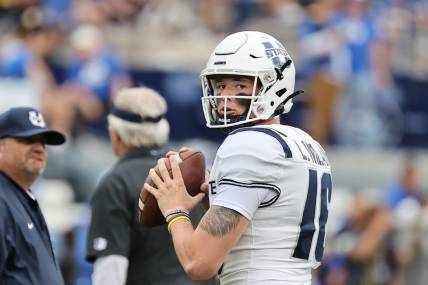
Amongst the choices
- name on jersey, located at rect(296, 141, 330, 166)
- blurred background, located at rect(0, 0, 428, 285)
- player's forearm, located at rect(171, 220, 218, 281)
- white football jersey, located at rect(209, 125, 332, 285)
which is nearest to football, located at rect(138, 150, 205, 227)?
white football jersey, located at rect(209, 125, 332, 285)

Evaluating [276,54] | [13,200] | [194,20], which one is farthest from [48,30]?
[276,54]

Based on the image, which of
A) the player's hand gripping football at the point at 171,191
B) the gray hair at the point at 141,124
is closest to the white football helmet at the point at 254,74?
the player's hand gripping football at the point at 171,191

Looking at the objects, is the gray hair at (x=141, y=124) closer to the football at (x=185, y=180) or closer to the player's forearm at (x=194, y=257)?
the football at (x=185, y=180)

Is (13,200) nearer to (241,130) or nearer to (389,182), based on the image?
(241,130)

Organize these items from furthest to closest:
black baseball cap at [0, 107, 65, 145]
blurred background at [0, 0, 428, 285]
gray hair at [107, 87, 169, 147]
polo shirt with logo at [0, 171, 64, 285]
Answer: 1. blurred background at [0, 0, 428, 285]
2. gray hair at [107, 87, 169, 147]
3. black baseball cap at [0, 107, 65, 145]
4. polo shirt with logo at [0, 171, 64, 285]

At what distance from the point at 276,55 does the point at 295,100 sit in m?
7.88

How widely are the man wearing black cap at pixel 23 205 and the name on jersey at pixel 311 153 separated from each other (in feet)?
4.99

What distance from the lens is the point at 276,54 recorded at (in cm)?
399

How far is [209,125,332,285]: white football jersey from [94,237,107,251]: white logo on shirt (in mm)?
1516

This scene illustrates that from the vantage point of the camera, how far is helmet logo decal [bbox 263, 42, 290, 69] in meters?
3.95

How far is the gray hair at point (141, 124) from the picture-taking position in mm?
5559

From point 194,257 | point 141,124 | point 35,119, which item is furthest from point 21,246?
point 194,257

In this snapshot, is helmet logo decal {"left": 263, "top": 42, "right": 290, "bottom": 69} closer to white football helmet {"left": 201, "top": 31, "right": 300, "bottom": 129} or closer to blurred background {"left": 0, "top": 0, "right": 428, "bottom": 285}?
white football helmet {"left": 201, "top": 31, "right": 300, "bottom": 129}

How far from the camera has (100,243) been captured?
208 inches
